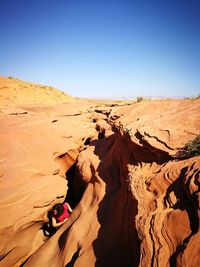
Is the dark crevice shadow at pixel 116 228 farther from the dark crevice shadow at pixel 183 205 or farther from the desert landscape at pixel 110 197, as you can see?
the dark crevice shadow at pixel 183 205

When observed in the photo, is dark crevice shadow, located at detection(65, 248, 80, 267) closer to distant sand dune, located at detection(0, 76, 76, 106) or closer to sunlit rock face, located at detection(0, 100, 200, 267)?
sunlit rock face, located at detection(0, 100, 200, 267)

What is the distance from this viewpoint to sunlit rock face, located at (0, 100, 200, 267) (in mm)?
2498

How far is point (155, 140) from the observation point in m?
4.38

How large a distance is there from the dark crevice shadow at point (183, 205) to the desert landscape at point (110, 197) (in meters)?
0.01

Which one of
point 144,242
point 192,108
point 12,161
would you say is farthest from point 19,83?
point 144,242

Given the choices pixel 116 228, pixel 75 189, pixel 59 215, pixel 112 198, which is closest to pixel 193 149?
pixel 116 228

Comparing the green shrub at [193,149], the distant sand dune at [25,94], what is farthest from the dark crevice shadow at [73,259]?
the distant sand dune at [25,94]

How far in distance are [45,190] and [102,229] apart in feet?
8.03

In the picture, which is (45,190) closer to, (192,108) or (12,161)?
(12,161)

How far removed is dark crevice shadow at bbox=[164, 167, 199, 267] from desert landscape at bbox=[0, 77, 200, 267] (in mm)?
12

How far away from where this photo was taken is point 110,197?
4.79 meters

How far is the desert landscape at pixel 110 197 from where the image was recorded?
250 centimetres

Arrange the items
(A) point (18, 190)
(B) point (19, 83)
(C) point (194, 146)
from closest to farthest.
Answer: (C) point (194, 146) < (A) point (18, 190) < (B) point (19, 83)

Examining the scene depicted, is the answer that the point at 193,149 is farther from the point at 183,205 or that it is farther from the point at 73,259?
the point at 73,259
